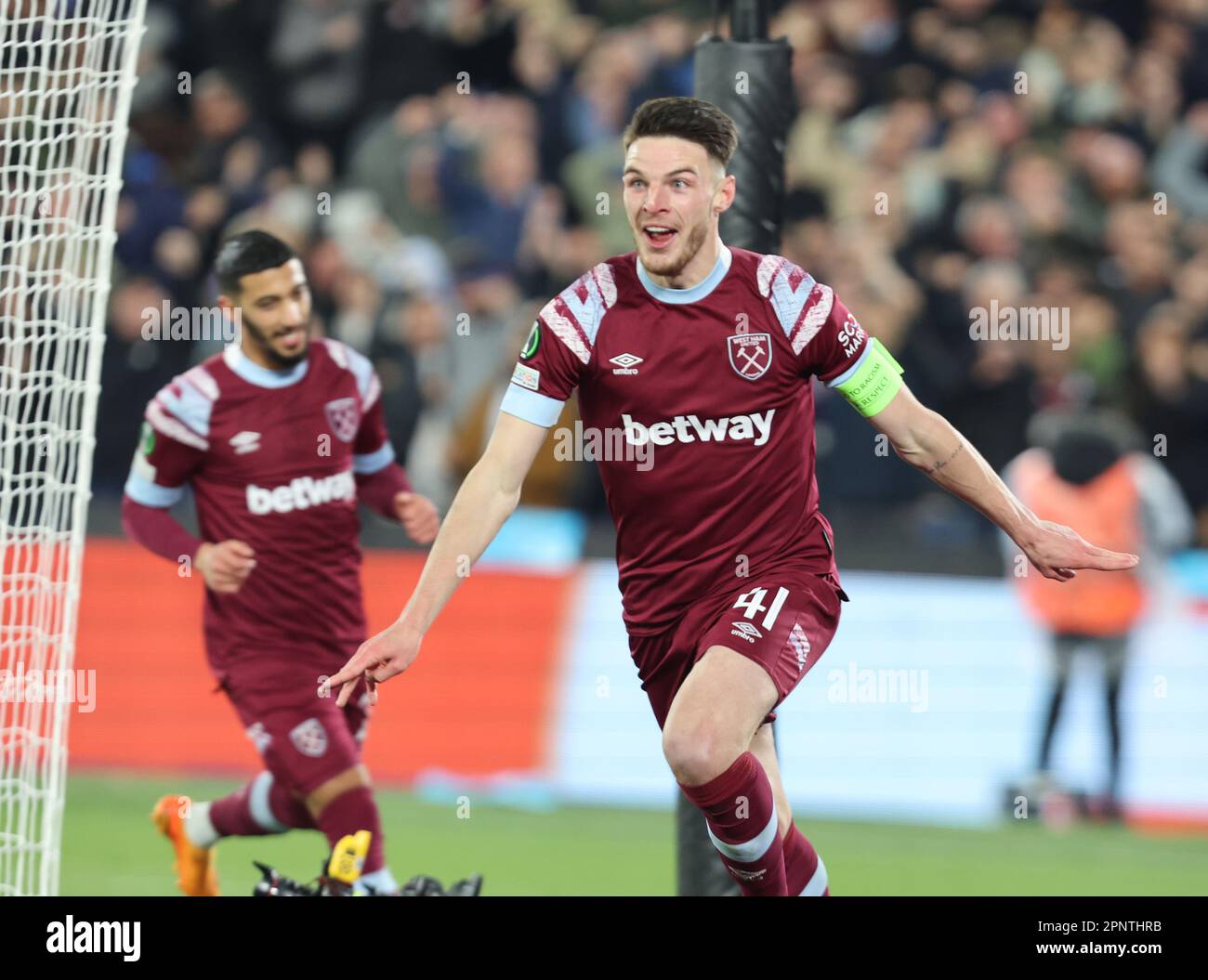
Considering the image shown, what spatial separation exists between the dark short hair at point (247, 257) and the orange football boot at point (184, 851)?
6.72 ft

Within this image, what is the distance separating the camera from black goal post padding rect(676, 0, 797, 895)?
679 centimetres

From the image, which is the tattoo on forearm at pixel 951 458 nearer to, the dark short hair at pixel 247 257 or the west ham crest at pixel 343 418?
the west ham crest at pixel 343 418

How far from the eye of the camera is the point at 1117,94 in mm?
13484

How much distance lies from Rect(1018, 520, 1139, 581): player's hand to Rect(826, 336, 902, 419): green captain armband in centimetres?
59

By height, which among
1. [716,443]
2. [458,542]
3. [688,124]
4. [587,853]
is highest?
[688,124]

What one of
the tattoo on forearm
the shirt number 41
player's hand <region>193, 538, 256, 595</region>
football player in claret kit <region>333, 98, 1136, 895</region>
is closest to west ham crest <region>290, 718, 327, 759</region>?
player's hand <region>193, 538, 256, 595</region>

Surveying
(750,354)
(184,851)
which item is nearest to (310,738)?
(184,851)

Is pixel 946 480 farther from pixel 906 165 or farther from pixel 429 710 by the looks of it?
pixel 906 165

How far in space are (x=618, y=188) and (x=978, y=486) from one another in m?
7.22

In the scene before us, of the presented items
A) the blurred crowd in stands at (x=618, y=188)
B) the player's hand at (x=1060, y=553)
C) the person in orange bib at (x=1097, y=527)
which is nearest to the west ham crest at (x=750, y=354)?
the player's hand at (x=1060, y=553)

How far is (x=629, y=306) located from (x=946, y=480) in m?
1.08

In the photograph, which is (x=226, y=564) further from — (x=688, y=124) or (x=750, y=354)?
(x=688, y=124)

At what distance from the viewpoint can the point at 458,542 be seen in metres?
5.86

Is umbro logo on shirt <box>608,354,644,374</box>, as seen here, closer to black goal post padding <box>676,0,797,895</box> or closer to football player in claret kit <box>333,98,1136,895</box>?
football player in claret kit <box>333,98,1136,895</box>
